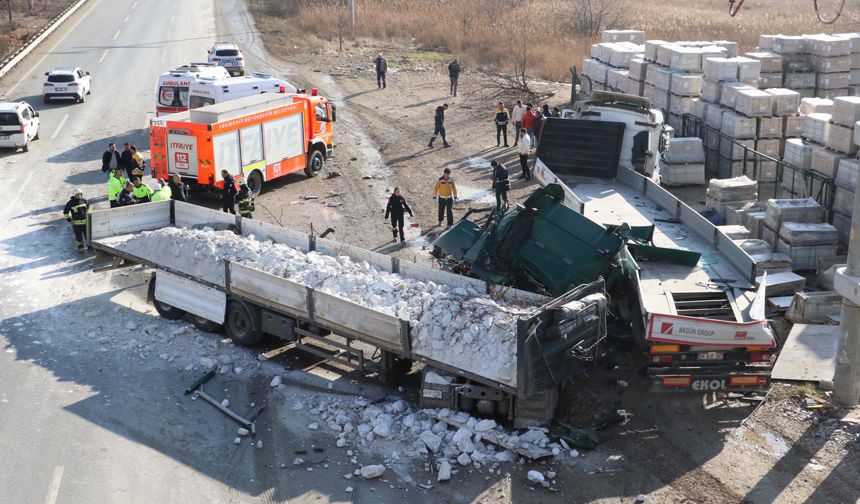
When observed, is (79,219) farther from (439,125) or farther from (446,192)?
(439,125)

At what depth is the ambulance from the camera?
21.1 meters

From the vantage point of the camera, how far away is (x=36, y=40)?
45.0 metres

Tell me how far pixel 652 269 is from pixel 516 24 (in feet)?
121

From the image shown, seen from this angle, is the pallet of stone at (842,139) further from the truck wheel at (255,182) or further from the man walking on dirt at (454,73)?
the man walking on dirt at (454,73)

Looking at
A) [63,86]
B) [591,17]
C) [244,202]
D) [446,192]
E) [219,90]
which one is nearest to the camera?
[244,202]

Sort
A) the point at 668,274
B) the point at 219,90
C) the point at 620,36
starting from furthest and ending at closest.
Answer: the point at 620,36, the point at 219,90, the point at 668,274

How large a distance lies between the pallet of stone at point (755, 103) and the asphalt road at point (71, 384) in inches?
564

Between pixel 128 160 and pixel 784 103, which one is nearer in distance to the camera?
pixel 128 160

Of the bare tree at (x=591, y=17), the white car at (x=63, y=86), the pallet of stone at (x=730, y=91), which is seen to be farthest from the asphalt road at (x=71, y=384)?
the bare tree at (x=591, y=17)

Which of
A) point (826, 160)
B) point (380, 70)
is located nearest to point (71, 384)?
point (826, 160)

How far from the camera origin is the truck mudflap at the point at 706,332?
11469mm

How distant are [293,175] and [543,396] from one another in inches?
596

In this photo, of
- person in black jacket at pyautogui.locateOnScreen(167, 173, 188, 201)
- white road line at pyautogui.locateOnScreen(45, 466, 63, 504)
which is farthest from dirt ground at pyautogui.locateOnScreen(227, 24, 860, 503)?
white road line at pyautogui.locateOnScreen(45, 466, 63, 504)

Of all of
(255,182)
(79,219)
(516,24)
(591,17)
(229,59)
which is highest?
(591,17)
